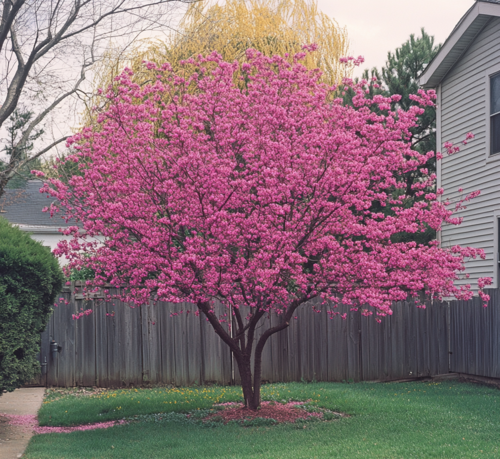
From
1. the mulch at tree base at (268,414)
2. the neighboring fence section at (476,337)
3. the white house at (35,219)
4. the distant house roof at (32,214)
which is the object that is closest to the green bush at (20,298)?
the mulch at tree base at (268,414)

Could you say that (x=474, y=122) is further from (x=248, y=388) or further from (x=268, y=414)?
(x=268, y=414)

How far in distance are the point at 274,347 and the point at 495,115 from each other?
6583mm

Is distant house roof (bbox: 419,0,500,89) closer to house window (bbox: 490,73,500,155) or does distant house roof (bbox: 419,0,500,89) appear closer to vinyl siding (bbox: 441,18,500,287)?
vinyl siding (bbox: 441,18,500,287)

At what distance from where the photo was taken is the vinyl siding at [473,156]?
12.9 meters

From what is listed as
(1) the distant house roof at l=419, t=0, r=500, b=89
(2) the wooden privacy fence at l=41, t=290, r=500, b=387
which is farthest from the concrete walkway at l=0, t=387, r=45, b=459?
(1) the distant house roof at l=419, t=0, r=500, b=89

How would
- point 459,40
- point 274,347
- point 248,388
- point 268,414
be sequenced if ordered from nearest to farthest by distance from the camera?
point 268,414 < point 248,388 < point 274,347 < point 459,40

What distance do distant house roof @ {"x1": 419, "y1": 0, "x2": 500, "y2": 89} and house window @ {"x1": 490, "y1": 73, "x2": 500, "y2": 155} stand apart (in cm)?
119

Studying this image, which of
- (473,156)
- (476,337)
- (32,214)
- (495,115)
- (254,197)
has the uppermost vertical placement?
(495,115)

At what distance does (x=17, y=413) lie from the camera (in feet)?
32.1

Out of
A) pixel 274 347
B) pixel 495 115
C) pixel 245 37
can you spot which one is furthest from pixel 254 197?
pixel 245 37

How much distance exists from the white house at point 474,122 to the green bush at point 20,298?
8775mm

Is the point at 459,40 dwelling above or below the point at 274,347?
above

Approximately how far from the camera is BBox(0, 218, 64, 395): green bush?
793cm

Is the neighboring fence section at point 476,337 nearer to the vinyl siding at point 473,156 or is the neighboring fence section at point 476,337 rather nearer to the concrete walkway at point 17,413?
the vinyl siding at point 473,156
